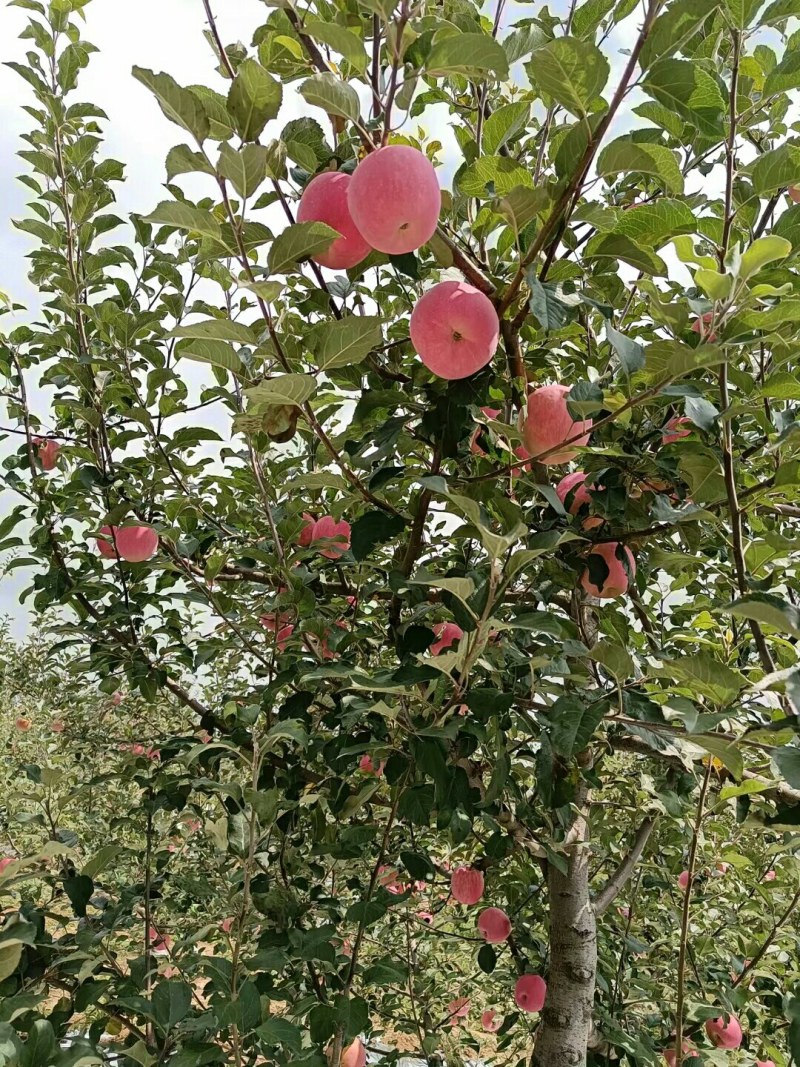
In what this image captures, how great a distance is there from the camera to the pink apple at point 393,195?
0.75 metres

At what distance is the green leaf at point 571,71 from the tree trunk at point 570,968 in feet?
4.21

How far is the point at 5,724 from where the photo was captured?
5.78 metres

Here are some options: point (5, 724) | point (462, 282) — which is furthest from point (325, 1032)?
point (5, 724)

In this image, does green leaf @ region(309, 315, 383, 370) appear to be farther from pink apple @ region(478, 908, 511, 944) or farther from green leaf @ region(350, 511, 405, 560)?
pink apple @ region(478, 908, 511, 944)

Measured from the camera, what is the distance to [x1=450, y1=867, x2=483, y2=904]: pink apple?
181cm

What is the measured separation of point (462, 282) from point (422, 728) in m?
0.57

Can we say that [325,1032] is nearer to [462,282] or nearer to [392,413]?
[392,413]

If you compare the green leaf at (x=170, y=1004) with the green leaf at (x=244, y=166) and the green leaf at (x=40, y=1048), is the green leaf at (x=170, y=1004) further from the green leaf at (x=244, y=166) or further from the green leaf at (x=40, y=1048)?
the green leaf at (x=244, y=166)

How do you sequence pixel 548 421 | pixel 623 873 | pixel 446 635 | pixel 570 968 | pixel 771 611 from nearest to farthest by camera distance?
pixel 771 611, pixel 548 421, pixel 446 635, pixel 570 968, pixel 623 873

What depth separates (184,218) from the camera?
77 cm

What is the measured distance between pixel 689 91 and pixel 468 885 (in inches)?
66.3

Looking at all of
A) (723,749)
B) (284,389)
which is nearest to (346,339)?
(284,389)

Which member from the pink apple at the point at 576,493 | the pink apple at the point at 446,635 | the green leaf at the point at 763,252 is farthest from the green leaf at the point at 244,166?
the pink apple at the point at 446,635

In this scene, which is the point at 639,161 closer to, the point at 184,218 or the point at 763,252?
the point at 763,252
